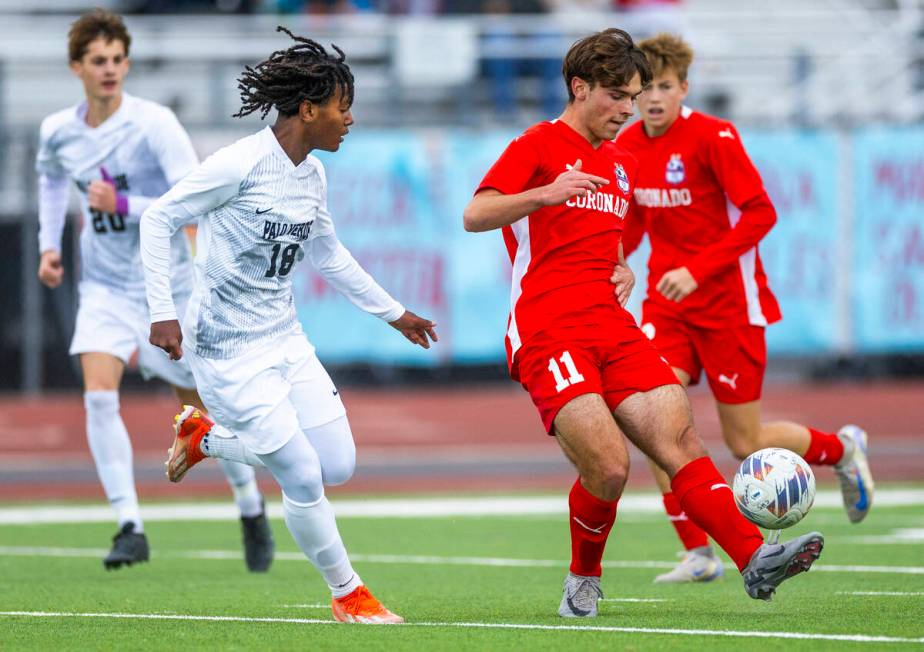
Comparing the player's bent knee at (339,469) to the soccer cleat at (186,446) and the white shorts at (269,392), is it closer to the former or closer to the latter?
the white shorts at (269,392)

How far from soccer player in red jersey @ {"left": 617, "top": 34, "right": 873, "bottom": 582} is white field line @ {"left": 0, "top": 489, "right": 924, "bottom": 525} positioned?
453 centimetres

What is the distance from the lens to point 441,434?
19.6 metres

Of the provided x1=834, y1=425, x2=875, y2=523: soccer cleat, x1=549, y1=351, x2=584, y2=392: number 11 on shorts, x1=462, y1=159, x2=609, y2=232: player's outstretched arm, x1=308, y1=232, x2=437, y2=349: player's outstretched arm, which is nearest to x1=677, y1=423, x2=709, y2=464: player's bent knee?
x1=549, y1=351, x2=584, y2=392: number 11 on shorts

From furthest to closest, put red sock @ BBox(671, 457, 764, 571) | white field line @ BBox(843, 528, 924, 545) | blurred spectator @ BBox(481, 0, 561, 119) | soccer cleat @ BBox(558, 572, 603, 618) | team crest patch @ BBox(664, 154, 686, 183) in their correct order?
blurred spectator @ BBox(481, 0, 561, 119)
white field line @ BBox(843, 528, 924, 545)
team crest patch @ BBox(664, 154, 686, 183)
soccer cleat @ BBox(558, 572, 603, 618)
red sock @ BBox(671, 457, 764, 571)

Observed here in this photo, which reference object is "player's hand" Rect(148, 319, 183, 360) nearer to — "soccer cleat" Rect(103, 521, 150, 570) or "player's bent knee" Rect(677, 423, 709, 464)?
"player's bent knee" Rect(677, 423, 709, 464)

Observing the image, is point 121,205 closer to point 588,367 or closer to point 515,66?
point 588,367

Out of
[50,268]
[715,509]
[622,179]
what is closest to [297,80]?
[622,179]

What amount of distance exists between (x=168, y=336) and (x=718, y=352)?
3295mm

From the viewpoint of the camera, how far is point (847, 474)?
366 inches

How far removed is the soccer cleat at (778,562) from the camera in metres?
6.18

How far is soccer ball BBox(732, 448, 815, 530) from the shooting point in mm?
6668

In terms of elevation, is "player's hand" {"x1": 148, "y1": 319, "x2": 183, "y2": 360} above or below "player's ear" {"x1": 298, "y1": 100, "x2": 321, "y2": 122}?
below

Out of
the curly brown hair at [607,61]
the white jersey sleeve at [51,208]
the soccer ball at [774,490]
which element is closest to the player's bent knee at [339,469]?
the soccer ball at [774,490]

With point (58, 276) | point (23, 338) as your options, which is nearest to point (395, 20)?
point (23, 338)
